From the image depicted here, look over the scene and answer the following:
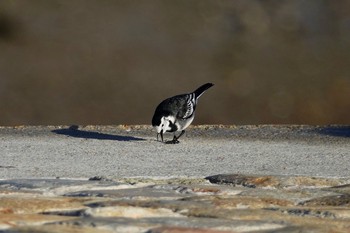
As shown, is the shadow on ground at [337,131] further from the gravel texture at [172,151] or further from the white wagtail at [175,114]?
the white wagtail at [175,114]

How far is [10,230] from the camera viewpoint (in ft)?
11.1

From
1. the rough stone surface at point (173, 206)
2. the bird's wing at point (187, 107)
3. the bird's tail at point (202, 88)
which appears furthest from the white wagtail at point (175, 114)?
the rough stone surface at point (173, 206)

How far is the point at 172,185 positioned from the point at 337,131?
6956 mm

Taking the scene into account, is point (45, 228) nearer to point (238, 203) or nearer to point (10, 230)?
point (10, 230)

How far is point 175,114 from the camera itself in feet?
37.5

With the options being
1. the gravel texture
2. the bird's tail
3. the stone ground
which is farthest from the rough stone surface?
the bird's tail

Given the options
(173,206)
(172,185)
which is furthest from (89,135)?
(173,206)

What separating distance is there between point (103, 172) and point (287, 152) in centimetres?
277

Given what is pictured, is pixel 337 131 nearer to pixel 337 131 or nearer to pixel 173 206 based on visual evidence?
pixel 337 131

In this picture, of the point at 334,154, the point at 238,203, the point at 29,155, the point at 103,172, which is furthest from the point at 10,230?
the point at 334,154

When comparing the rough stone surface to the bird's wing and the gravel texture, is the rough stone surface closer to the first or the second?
the gravel texture

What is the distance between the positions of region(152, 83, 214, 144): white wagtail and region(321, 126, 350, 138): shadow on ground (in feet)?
5.29

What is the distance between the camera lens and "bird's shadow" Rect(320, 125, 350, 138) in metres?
11.7

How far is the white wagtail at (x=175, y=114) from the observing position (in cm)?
1116
